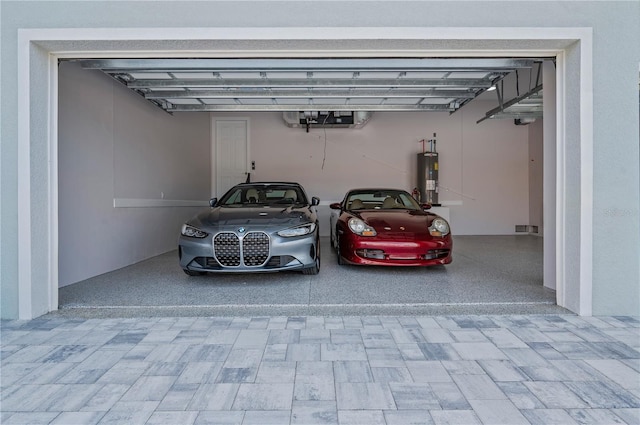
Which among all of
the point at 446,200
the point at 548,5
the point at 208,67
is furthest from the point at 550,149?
the point at 446,200

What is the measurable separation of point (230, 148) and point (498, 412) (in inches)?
322

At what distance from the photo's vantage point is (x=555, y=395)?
66.9 inches

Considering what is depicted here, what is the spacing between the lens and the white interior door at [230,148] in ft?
28.8

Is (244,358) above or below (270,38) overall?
below

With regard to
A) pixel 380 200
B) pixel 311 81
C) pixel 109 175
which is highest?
pixel 311 81

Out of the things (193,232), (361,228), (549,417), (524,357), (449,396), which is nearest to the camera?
(549,417)

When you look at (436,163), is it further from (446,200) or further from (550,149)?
(550,149)

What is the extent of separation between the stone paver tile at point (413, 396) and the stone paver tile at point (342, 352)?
0.35 meters

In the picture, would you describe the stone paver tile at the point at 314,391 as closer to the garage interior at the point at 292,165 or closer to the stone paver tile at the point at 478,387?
the stone paver tile at the point at 478,387

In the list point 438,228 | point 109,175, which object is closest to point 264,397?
point 438,228

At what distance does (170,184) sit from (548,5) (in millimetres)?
5932

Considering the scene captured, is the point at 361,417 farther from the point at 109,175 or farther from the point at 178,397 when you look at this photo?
the point at 109,175

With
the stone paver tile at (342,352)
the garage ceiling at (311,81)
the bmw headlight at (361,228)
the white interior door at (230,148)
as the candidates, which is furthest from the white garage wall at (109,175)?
the stone paver tile at (342,352)

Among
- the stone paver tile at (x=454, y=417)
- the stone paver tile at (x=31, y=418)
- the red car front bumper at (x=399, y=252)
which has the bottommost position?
the stone paver tile at (x=31, y=418)
